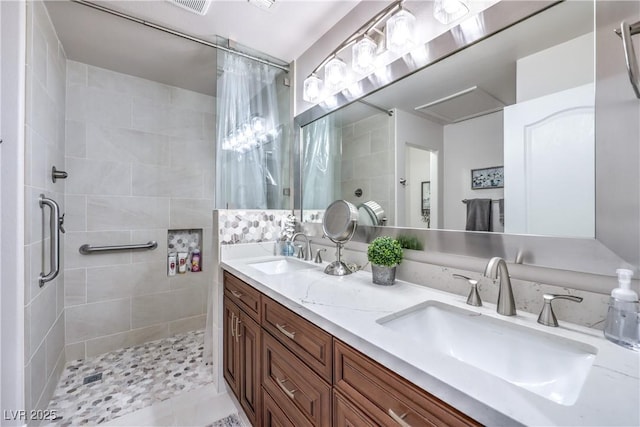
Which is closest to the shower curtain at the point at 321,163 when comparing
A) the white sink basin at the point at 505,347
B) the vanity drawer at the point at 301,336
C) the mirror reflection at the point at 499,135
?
the mirror reflection at the point at 499,135

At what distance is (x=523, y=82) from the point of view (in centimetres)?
85

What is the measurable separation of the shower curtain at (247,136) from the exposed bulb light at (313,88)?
1.33ft

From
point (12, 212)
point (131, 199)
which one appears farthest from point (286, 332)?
point (131, 199)

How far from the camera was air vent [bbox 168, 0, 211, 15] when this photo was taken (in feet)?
4.65

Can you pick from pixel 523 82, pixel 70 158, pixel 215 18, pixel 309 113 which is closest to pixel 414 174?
pixel 523 82

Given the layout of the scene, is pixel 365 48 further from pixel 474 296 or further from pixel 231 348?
pixel 231 348

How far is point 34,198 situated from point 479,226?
82.7 inches

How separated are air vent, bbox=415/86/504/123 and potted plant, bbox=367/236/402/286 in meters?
0.58

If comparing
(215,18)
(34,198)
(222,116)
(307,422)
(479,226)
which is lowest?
(307,422)

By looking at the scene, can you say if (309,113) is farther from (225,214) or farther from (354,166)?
(225,214)

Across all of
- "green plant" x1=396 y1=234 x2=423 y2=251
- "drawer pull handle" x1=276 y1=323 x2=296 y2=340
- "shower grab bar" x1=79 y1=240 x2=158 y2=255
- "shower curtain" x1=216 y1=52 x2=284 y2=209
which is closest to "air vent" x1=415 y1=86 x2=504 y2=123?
"green plant" x1=396 y1=234 x2=423 y2=251

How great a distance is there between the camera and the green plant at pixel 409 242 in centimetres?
114

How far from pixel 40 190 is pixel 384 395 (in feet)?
6.48

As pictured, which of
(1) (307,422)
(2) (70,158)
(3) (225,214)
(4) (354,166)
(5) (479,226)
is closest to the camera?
(1) (307,422)
